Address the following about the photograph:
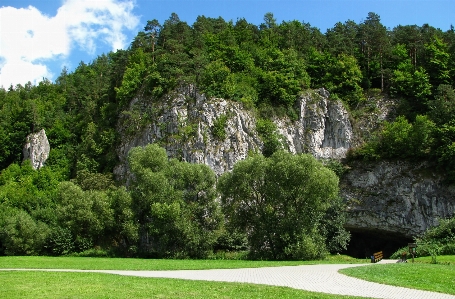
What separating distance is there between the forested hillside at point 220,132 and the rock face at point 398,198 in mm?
1758

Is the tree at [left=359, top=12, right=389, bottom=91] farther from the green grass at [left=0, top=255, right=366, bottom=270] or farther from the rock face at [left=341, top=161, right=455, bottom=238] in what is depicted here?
the green grass at [left=0, top=255, right=366, bottom=270]

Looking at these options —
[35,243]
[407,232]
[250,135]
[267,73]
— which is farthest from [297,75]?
[35,243]

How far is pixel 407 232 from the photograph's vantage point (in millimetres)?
44312

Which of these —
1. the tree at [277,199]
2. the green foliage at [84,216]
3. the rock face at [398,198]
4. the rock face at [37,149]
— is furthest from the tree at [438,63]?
the rock face at [37,149]

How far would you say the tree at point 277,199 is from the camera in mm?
33594

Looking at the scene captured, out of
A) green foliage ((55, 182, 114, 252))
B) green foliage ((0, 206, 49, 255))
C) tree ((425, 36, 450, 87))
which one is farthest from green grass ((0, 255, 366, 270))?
tree ((425, 36, 450, 87))

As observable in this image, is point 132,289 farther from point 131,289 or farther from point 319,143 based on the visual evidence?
point 319,143

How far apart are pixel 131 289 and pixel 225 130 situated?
122 ft

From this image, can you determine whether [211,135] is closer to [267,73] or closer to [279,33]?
[267,73]

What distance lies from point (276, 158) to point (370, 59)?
3492cm

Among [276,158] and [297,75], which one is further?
[297,75]

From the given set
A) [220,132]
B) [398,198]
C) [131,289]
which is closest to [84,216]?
[220,132]

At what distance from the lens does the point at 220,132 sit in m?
48.7

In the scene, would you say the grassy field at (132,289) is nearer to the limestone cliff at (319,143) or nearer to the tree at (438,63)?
the limestone cliff at (319,143)
